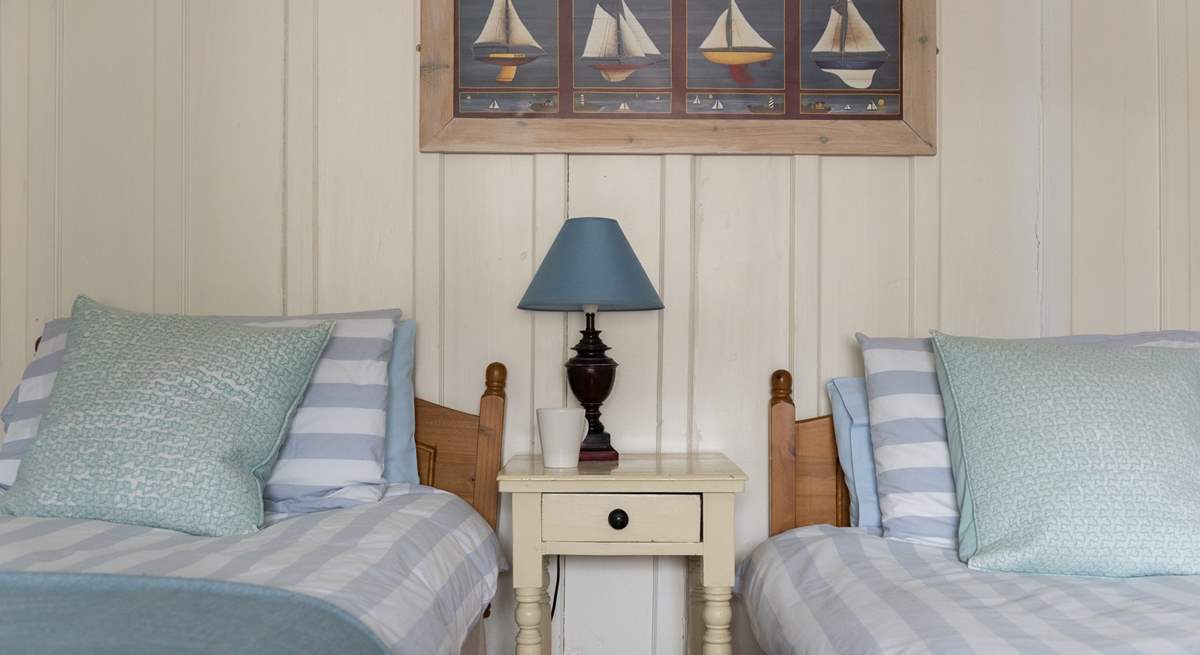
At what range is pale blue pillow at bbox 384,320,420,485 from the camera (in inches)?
76.7

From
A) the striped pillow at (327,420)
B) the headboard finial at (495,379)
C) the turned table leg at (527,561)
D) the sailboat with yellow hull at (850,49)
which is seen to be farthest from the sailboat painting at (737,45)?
the turned table leg at (527,561)

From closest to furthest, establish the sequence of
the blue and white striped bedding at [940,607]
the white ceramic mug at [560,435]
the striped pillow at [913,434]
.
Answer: the blue and white striped bedding at [940,607], the striped pillow at [913,434], the white ceramic mug at [560,435]

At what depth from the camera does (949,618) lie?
3.84 feet

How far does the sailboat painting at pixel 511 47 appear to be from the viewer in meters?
2.13

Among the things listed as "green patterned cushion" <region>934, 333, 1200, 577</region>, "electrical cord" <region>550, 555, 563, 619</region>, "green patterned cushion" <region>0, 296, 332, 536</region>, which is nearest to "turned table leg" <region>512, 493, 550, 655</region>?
"electrical cord" <region>550, 555, 563, 619</region>

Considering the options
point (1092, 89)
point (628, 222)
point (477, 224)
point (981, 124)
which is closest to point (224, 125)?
point (477, 224)

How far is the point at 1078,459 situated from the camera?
1.50 meters

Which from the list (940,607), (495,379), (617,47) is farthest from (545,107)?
(940,607)

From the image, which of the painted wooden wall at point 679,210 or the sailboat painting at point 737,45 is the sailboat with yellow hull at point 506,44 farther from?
the sailboat painting at point 737,45

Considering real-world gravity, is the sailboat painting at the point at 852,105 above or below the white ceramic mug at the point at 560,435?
above

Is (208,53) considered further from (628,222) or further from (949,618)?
(949,618)

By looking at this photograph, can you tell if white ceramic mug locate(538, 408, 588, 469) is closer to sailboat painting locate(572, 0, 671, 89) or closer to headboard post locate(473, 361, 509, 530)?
headboard post locate(473, 361, 509, 530)

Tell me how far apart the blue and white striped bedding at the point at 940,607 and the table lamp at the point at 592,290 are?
477 millimetres

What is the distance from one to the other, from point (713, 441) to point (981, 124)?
0.93 metres
